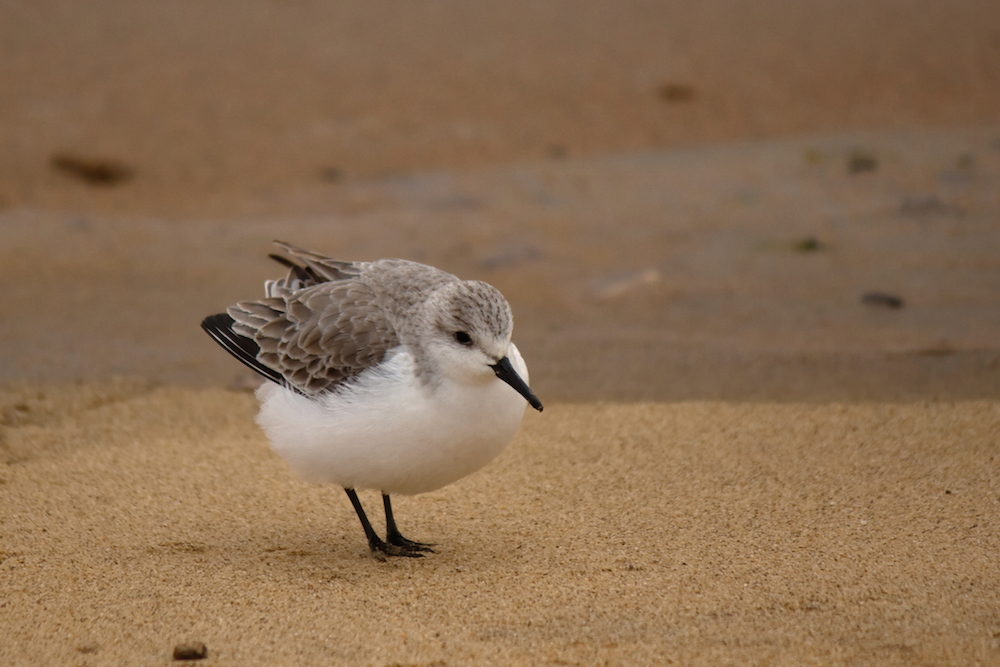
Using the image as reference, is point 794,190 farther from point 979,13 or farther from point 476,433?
point 476,433

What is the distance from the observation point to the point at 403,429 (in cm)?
419

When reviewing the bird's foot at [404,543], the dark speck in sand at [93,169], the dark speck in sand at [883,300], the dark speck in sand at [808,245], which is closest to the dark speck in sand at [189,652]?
the bird's foot at [404,543]

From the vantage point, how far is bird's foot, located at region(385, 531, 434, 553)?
15.7 feet

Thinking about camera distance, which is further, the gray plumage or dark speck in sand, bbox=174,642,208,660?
the gray plumage

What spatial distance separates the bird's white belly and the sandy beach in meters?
0.49

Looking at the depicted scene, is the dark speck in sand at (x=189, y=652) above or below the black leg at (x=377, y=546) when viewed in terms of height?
above

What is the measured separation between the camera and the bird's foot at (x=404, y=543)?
4.79 meters

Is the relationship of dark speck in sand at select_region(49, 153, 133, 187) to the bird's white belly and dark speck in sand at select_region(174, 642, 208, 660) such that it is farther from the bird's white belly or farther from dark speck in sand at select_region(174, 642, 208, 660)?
dark speck in sand at select_region(174, 642, 208, 660)

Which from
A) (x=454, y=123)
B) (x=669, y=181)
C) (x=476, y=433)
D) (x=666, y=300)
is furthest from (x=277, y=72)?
(x=476, y=433)

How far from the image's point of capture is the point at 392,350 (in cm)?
441

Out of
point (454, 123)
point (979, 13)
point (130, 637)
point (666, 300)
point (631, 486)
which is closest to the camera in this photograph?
point (130, 637)

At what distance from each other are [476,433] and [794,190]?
649 centimetres

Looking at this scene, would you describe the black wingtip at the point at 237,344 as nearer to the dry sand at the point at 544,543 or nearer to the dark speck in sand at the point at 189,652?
the dry sand at the point at 544,543

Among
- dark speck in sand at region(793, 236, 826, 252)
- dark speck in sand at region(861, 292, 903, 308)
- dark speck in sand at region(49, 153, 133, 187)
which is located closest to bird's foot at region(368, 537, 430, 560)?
dark speck in sand at region(861, 292, 903, 308)
